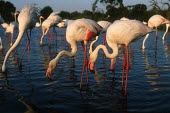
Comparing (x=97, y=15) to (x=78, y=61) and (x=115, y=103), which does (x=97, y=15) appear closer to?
(x=78, y=61)

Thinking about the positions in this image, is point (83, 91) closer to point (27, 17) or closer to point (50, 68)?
point (50, 68)

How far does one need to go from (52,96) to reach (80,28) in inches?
77.2

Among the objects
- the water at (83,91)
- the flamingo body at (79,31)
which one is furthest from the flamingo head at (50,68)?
the flamingo body at (79,31)

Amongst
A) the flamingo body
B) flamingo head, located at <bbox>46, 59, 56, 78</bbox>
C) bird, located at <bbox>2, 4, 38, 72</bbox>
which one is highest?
bird, located at <bbox>2, 4, 38, 72</bbox>

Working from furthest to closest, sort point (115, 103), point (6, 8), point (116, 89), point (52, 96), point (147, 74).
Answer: point (6, 8)
point (147, 74)
point (116, 89)
point (52, 96)
point (115, 103)

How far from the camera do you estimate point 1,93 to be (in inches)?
186

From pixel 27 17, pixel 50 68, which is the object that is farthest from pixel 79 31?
pixel 27 17

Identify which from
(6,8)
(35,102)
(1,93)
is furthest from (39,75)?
(6,8)

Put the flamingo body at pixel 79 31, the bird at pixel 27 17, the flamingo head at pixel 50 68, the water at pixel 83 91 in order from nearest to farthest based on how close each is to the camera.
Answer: the water at pixel 83 91 → the flamingo head at pixel 50 68 → the flamingo body at pixel 79 31 → the bird at pixel 27 17

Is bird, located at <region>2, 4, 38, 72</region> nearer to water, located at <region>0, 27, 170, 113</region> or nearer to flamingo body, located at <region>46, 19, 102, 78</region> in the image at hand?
water, located at <region>0, 27, 170, 113</region>

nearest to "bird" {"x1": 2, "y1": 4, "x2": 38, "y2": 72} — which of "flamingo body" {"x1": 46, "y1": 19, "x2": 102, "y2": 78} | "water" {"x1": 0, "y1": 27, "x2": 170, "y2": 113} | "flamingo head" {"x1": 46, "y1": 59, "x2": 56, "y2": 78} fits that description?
"water" {"x1": 0, "y1": 27, "x2": 170, "y2": 113}

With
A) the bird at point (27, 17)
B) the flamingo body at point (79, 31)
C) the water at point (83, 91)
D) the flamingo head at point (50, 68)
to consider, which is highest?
the bird at point (27, 17)

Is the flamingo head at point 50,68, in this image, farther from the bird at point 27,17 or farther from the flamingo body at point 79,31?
the bird at point 27,17

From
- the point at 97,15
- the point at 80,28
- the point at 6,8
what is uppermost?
the point at 6,8
